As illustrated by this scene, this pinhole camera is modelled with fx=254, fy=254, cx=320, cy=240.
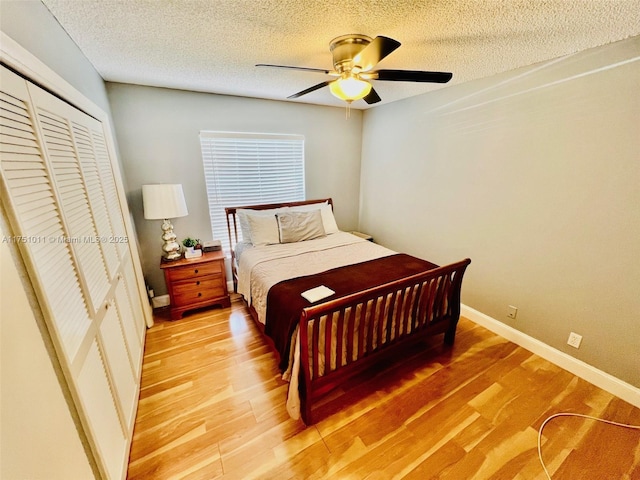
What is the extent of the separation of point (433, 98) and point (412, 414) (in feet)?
9.76

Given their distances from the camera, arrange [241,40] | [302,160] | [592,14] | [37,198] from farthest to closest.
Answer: [302,160], [241,40], [592,14], [37,198]

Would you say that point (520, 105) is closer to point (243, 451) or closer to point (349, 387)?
point (349, 387)

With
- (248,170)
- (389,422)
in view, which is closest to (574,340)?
Result: (389,422)

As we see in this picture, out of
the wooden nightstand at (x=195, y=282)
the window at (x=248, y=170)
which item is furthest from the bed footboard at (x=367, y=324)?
the window at (x=248, y=170)

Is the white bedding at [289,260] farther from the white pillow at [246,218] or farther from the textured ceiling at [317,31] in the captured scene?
the textured ceiling at [317,31]

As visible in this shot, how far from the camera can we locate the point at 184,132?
2744mm

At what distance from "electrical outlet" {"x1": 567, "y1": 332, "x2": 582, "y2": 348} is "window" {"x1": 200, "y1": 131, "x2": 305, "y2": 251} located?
3.10 metres

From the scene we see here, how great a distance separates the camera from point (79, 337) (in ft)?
3.56

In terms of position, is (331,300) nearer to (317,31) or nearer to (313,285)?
(313,285)

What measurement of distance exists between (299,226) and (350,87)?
5.43 feet

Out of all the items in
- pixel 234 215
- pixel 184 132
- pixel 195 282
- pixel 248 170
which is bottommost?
pixel 195 282

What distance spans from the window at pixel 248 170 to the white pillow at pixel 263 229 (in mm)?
481

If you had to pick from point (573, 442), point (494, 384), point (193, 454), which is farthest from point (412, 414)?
point (193, 454)

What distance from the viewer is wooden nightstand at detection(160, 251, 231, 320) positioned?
261cm
